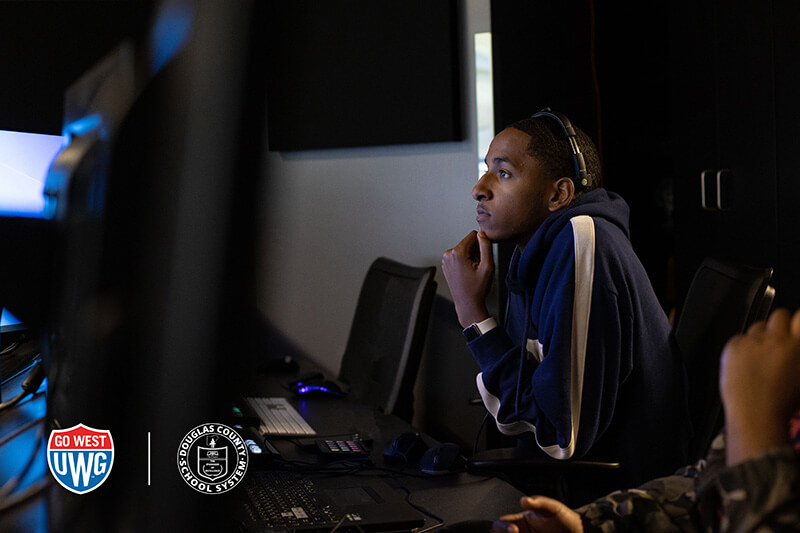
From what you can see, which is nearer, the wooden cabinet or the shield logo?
the shield logo

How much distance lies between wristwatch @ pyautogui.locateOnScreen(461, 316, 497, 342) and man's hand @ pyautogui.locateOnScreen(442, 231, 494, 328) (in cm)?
1

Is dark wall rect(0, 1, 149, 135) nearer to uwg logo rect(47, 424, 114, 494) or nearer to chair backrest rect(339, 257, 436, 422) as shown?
uwg logo rect(47, 424, 114, 494)

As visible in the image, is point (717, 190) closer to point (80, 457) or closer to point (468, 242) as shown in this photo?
point (468, 242)

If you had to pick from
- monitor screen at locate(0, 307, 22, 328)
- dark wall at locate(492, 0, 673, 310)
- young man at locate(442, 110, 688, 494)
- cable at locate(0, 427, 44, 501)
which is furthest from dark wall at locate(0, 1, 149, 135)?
dark wall at locate(492, 0, 673, 310)

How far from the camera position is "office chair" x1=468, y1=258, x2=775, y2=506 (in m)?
1.26

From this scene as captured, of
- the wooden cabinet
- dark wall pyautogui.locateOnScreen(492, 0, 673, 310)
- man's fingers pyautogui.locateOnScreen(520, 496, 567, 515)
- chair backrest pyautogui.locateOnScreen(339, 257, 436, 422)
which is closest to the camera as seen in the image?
man's fingers pyautogui.locateOnScreen(520, 496, 567, 515)

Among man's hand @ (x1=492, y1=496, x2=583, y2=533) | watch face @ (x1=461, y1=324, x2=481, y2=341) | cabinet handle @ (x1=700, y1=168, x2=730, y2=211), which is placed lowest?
man's hand @ (x1=492, y1=496, x2=583, y2=533)

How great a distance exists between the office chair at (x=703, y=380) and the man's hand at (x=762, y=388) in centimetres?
62

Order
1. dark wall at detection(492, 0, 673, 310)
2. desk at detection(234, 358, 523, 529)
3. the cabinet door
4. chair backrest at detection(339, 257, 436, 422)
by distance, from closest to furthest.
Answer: desk at detection(234, 358, 523, 529) < chair backrest at detection(339, 257, 436, 422) < the cabinet door < dark wall at detection(492, 0, 673, 310)

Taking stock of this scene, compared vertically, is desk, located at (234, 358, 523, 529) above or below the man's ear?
below

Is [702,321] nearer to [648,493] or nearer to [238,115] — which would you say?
[648,493]

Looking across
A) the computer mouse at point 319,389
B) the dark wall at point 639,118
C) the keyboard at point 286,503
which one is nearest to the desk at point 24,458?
the keyboard at point 286,503

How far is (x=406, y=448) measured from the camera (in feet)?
4.42

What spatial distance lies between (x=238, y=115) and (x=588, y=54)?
6.67 feet
